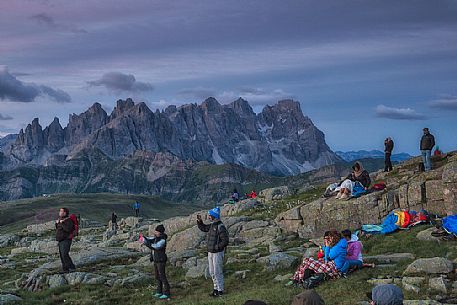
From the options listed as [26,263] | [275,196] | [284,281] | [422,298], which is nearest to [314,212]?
[284,281]

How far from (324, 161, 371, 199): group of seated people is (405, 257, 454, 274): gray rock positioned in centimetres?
1367

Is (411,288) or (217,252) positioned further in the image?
(217,252)

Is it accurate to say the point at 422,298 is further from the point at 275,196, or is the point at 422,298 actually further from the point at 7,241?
the point at 7,241

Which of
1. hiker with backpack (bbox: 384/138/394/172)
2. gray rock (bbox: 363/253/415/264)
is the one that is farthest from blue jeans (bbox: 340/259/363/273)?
hiker with backpack (bbox: 384/138/394/172)

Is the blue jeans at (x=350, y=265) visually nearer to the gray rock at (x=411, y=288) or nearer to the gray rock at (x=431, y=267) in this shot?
the gray rock at (x=431, y=267)

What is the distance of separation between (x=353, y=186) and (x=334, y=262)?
549 inches

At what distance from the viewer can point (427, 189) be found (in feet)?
99.0

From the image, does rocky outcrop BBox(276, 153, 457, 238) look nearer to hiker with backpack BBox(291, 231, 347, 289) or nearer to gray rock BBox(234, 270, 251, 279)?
gray rock BBox(234, 270, 251, 279)

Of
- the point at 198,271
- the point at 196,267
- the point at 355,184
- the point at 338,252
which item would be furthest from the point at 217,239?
the point at 355,184

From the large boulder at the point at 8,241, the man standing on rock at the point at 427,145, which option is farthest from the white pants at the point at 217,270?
the large boulder at the point at 8,241

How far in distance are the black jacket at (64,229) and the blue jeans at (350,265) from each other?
15534 millimetres

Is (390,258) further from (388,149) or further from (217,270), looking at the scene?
(388,149)

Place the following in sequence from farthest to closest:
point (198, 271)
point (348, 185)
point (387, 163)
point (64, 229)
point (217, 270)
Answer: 1. point (387, 163)
2. point (348, 185)
3. point (64, 229)
4. point (198, 271)
5. point (217, 270)

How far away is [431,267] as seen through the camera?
18.5 meters
